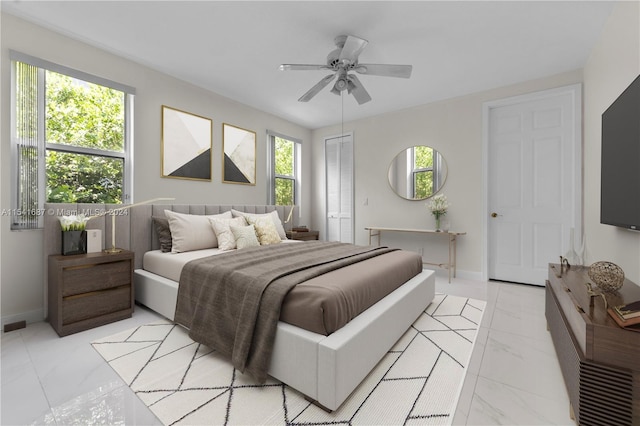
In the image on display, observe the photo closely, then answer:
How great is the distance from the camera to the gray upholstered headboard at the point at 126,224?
245 cm

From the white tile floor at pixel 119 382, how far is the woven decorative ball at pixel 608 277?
0.63 metres

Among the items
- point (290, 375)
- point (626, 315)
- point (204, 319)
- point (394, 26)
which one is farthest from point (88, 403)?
point (394, 26)

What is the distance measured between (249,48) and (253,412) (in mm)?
3071

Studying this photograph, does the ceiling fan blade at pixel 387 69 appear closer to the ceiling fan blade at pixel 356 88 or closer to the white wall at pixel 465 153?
the ceiling fan blade at pixel 356 88

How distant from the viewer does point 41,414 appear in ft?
4.58

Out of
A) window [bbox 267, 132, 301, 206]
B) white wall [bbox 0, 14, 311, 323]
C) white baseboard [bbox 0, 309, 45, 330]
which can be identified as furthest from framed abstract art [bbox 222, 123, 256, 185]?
white baseboard [bbox 0, 309, 45, 330]

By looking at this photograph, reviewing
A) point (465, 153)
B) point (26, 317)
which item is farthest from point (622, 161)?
point (26, 317)

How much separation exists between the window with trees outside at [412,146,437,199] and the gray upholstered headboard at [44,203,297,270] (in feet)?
10.4

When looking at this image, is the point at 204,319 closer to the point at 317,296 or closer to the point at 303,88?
the point at 317,296

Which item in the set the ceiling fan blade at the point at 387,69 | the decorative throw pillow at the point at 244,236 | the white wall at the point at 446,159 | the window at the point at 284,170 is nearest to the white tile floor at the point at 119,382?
the decorative throw pillow at the point at 244,236

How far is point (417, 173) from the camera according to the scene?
453cm

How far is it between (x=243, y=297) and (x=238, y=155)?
2955mm

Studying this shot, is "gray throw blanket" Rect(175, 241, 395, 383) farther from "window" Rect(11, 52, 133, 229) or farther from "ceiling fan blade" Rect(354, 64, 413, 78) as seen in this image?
"ceiling fan blade" Rect(354, 64, 413, 78)

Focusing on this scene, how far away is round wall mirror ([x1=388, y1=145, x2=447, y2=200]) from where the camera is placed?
4340 mm
